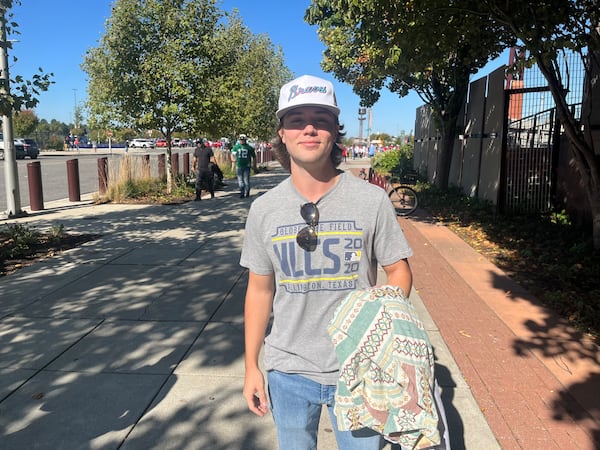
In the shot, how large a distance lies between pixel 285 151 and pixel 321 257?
569 mm

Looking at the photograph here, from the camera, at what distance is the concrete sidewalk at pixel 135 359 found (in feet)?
9.64

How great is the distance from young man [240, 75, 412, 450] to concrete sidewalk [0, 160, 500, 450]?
1.27 m

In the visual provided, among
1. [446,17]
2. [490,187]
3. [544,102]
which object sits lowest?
[490,187]

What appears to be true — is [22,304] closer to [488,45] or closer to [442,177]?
[488,45]

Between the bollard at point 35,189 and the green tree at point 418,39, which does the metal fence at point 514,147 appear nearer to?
the green tree at point 418,39

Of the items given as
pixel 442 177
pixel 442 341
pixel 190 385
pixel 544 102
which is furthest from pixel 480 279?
pixel 442 177

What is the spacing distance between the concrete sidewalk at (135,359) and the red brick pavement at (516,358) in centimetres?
15

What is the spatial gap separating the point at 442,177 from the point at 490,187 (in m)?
4.05

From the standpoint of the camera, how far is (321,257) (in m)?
1.67

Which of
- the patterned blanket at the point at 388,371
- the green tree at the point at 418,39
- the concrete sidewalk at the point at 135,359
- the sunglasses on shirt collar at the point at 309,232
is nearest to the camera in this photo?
the patterned blanket at the point at 388,371

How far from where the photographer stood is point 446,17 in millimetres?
7684

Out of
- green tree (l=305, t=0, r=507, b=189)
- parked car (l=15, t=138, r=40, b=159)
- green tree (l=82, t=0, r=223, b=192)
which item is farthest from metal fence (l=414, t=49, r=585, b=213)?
parked car (l=15, t=138, r=40, b=159)

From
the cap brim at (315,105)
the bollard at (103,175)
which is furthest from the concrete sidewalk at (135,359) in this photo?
the bollard at (103,175)

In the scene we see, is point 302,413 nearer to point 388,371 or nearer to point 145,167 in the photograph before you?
point 388,371
